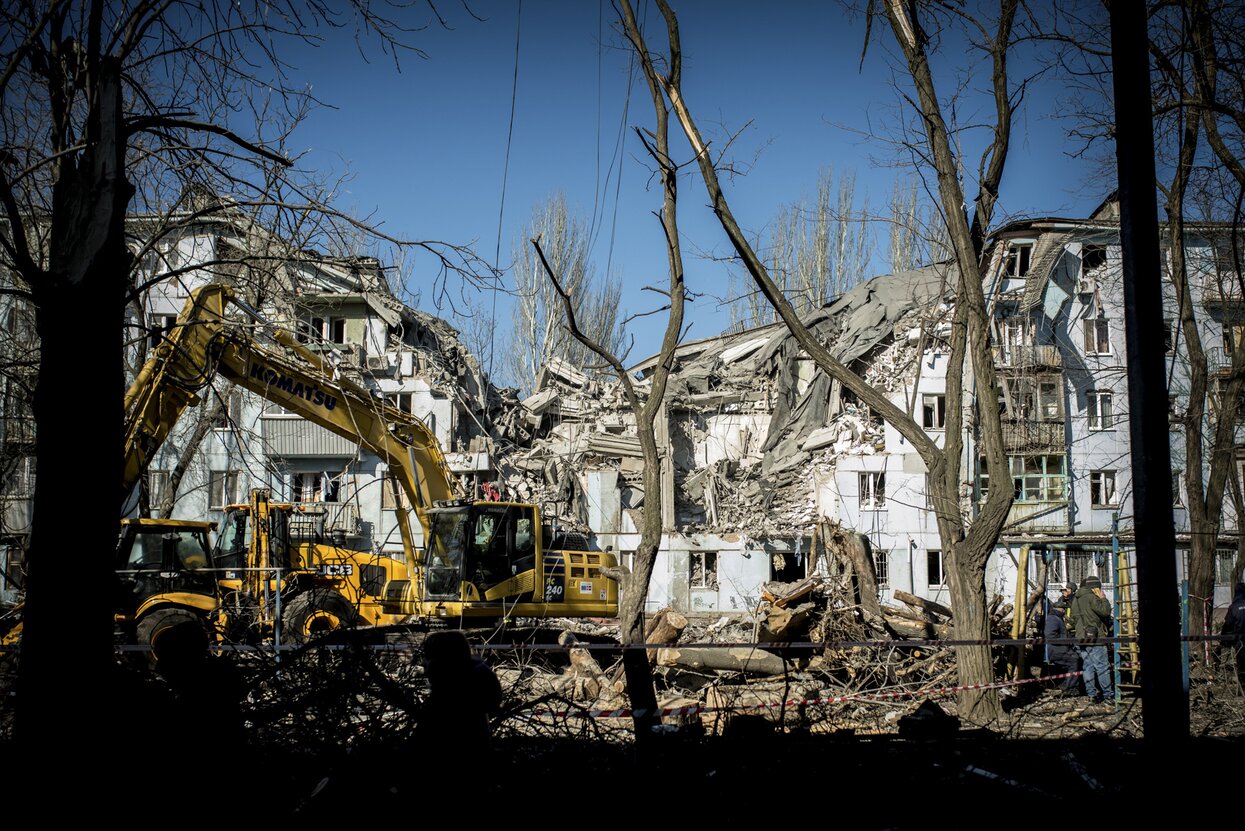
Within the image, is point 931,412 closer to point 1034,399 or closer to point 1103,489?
point 1034,399

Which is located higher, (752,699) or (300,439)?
(300,439)

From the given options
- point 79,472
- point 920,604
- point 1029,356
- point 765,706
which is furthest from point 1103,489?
point 79,472

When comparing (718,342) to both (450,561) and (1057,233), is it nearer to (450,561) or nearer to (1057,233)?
(1057,233)

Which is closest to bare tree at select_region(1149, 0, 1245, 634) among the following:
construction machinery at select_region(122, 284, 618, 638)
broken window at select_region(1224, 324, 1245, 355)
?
broken window at select_region(1224, 324, 1245, 355)

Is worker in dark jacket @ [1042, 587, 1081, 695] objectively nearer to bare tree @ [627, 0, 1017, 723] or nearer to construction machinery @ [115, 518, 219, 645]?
bare tree @ [627, 0, 1017, 723]

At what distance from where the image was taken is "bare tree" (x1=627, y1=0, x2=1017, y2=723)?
408 inches

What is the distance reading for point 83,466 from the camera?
15.8ft

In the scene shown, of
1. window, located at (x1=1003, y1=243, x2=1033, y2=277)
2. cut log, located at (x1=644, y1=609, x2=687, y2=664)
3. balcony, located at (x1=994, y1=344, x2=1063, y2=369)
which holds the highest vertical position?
window, located at (x1=1003, y1=243, x2=1033, y2=277)

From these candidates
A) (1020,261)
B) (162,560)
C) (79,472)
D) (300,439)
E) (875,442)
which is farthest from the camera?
(1020,261)

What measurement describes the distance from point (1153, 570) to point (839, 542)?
39.6 ft

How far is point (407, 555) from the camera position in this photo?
16.1 metres

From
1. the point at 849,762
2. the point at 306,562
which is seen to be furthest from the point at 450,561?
the point at 849,762

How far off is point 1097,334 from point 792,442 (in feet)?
42.2

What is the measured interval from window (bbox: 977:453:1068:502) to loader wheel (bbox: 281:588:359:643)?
2625 centimetres
